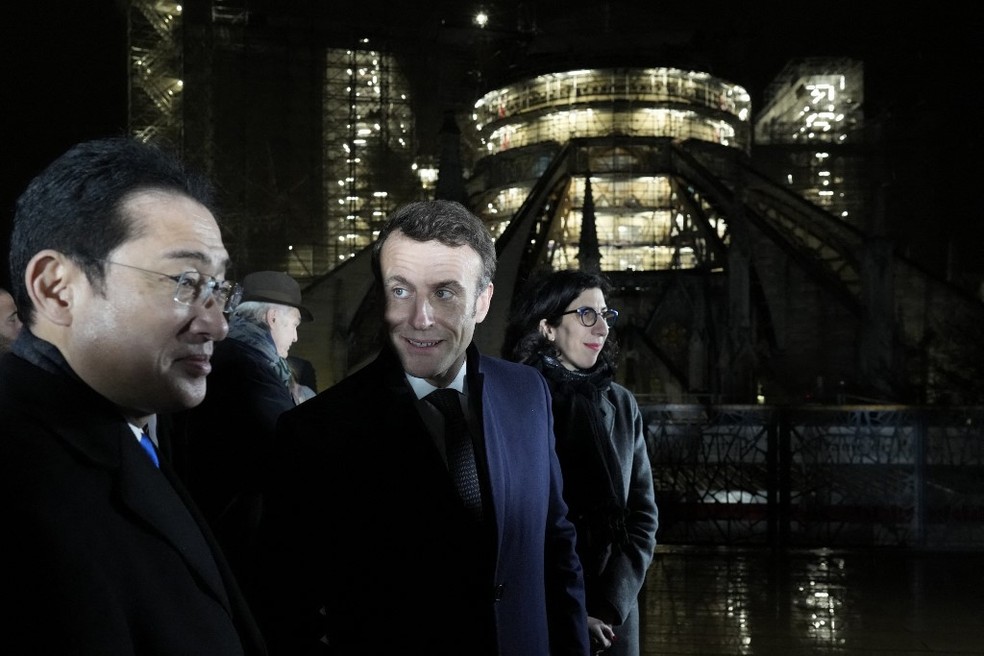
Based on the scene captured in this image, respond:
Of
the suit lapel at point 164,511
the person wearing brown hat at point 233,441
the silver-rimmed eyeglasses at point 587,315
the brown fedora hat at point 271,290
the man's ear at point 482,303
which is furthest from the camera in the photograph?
the brown fedora hat at point 271,290

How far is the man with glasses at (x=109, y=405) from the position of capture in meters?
0.99

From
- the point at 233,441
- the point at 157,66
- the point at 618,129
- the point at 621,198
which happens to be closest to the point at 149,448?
the point at 233,441

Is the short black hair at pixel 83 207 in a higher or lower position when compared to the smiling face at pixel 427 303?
higher

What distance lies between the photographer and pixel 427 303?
6.14 feet

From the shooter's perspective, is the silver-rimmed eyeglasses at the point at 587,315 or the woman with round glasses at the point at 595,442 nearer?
the woman with round glasses at the point at 595,442

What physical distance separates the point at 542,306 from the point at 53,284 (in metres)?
1.91

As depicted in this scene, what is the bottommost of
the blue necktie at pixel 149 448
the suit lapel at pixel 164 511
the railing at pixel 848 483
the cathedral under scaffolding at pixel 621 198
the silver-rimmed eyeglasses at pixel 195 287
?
the railing at pixel 848 483

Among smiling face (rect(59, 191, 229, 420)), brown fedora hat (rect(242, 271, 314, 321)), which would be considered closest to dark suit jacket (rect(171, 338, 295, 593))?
brown fedora hat (rect(242, 271, 314, 321))

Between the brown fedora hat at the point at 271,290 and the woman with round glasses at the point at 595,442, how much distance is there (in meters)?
0.96

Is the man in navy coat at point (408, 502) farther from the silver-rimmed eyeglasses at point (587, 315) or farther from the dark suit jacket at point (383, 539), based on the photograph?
the silver-rimmed eyeglasses at point (587, 315)

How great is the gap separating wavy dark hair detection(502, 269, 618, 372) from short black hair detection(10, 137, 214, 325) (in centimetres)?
176

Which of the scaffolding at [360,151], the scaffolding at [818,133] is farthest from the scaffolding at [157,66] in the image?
the scaffolding at [818,133]

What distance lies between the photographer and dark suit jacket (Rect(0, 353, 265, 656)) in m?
0.97

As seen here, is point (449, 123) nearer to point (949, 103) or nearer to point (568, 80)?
point (568, 80)
